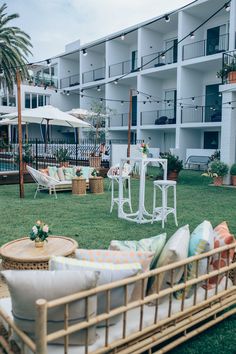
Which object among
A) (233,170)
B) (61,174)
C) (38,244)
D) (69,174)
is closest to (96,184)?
(69,174)

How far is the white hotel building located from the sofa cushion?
49.4 feet

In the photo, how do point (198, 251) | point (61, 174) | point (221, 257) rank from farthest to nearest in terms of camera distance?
point (61, 174) < point (221, 257) < point (198, 251)

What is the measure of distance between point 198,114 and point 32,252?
18.7 metres

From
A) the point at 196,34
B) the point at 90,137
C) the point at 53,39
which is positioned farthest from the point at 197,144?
the point at 53,39

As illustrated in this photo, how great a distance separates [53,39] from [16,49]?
9.60 metres

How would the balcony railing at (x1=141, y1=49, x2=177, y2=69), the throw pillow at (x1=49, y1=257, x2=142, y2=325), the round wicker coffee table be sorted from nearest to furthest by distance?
the throw pillow at (x1=49, y1=257, x2=142, y2=325) → the round wicker coffee table → the balcony railing at (x1=141, y1=49, x2=177, y2=69)

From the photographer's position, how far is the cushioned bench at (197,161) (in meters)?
18.5

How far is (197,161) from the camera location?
1883 centimetres

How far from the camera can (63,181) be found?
11.1 m

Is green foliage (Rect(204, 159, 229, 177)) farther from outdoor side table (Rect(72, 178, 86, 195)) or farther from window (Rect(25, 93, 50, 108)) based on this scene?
window (Rect(25, 93, 50, 108))

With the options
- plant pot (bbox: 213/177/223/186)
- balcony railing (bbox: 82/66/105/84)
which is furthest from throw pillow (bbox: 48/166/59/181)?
balcony railing (bbox: 82/66/105/84)

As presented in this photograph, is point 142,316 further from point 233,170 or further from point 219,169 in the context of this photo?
point 233,170

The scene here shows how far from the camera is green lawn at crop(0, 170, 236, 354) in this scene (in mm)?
2924

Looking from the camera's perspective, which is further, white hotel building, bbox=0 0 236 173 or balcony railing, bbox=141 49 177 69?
balcony railing, bbox=141 49 177 69
